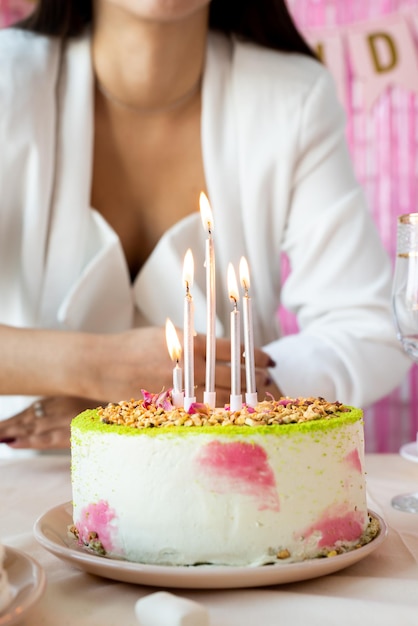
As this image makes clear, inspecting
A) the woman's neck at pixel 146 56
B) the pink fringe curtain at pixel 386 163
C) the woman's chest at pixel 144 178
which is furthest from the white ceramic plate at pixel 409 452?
the pink fringe curtain at pixel 386 163

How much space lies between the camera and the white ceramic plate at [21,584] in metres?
0.50

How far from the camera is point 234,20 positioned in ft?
6.15

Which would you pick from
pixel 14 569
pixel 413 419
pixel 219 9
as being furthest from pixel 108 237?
pixel 413 419

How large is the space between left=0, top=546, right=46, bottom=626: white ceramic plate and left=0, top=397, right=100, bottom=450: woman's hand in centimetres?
84

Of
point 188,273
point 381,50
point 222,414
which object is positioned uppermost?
point 381,50

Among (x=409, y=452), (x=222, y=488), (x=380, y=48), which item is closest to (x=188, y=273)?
(x=222, y=488)

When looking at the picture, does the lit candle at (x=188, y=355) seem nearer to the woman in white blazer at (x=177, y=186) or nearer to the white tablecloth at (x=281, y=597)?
the white tablecloth at (x=281, y=597)

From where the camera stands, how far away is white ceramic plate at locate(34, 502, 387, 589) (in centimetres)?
60

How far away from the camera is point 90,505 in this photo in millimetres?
703

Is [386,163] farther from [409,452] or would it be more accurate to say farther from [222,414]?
[222,414]

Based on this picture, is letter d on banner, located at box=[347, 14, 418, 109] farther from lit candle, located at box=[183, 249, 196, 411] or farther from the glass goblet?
lit candle, located at box=[183, 249, 196, 411]

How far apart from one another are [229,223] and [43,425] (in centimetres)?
59

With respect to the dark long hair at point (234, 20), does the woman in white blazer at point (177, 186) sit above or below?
below

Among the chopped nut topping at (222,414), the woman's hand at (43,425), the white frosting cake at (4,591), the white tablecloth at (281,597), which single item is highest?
the chopped nut topping at (222,414)
